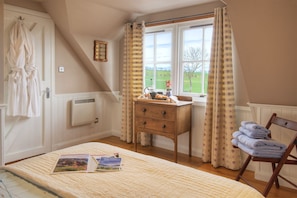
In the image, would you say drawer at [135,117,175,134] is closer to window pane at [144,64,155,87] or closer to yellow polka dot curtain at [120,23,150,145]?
yellow polka dot curtain at [120,23,150,145]

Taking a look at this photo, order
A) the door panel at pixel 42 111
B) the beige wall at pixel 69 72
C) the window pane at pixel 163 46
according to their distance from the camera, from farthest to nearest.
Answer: the window pane at pixel 163 46 → the beige wall at pixel 69 72 → the door panel at pixel 42 111

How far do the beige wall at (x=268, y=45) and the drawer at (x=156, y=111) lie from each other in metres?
1.03

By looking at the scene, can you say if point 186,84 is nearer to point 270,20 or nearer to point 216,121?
point 216,121

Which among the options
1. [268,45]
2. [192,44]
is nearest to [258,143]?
[268,45]

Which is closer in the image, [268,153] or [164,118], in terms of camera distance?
[268,153]

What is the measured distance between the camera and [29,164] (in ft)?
5.06

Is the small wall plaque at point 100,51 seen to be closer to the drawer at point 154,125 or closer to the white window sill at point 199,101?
the drawer at point 154,125

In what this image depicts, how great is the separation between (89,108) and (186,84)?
5.59 ft

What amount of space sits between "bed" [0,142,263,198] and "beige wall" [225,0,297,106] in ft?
4.79

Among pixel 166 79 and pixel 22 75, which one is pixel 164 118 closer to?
pixel 166 79

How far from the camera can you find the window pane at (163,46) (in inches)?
151

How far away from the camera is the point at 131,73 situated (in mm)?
4051

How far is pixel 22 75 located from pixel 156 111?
6.05ft

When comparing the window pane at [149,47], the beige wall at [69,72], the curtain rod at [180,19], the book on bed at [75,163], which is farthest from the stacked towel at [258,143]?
the beige wall at [69,72]
